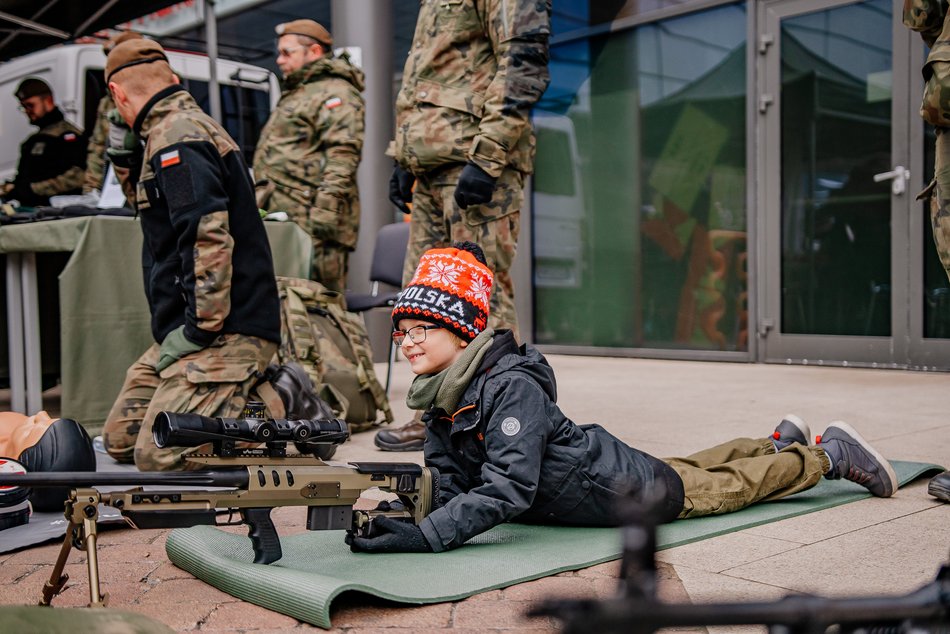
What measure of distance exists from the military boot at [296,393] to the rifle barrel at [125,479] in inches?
61.8

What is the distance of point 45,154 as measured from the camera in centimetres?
762

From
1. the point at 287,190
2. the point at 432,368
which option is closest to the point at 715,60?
the point at 287,190

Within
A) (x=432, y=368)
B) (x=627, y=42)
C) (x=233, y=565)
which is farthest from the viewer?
(x=627, y=42)

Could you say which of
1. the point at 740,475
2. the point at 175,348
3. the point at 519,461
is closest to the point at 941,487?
the point at 740,475

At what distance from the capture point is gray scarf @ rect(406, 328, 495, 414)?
2586 mm

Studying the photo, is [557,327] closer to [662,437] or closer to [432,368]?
[662,437]

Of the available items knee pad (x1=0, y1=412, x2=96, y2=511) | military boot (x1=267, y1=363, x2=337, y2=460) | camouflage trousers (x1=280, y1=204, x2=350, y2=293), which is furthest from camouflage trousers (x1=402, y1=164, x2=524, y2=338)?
knee pad (x1=0, y1=412, x2=96, y2=511)

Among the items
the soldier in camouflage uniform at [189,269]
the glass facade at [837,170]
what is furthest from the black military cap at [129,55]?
the glass facade at [837,170]

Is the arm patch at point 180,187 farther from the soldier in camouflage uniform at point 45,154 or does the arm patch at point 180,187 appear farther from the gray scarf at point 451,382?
the soldier in camouflage uniform at point 45,154

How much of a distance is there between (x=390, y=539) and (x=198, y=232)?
5.21ft

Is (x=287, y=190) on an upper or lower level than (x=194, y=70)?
lower

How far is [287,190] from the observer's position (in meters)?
5.67

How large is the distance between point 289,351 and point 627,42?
17.2ft

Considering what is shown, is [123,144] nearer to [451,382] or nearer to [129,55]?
[129,55]
